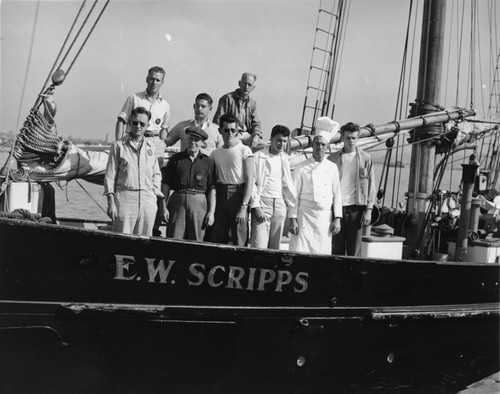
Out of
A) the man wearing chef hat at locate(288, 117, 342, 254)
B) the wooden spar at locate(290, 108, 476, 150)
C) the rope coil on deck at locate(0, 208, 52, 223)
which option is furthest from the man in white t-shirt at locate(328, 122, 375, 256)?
the rope coil on deck at locate(0, 208, 52, 223)

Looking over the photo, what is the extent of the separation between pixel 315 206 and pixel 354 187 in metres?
0.56

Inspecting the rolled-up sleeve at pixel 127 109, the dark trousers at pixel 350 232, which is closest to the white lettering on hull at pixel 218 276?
the dark trousers at pixel 350 232

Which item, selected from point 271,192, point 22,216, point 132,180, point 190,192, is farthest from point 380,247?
point 22,216

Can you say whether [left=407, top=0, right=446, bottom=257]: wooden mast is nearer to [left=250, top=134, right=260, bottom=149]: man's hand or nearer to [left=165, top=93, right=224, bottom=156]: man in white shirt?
[left=250, top=134, right=260, bottom=149]: man's hand

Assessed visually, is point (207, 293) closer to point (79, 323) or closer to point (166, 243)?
point (166, 243)

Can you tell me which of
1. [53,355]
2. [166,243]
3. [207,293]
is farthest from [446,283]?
[53,355]

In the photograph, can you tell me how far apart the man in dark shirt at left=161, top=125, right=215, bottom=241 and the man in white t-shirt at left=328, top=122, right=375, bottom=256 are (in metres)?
1.33

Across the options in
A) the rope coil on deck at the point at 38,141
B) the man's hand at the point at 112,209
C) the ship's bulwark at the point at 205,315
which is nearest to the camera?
the ship's bulwark at the point at 205,315

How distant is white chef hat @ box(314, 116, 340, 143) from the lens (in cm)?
561

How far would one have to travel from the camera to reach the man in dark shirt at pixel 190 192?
204 inches

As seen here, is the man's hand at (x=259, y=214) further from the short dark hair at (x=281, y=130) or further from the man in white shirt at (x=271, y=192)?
the short dark hair at (x=281, y=130)

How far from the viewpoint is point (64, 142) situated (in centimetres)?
576

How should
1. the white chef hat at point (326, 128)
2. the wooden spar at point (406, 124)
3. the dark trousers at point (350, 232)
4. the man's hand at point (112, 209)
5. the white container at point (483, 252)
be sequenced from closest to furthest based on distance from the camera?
the man's hand at point (112, 209) < the white chef hat at point (326, 128) < the dark trousers at point (350, 232) < the white container at point (483, 252) < the wooden spar at point (406, 124)

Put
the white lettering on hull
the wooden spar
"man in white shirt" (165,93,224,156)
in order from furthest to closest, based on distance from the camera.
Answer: the wooden spar
"man in white shirt" (165,93,224,156)
the white lettering on hull
